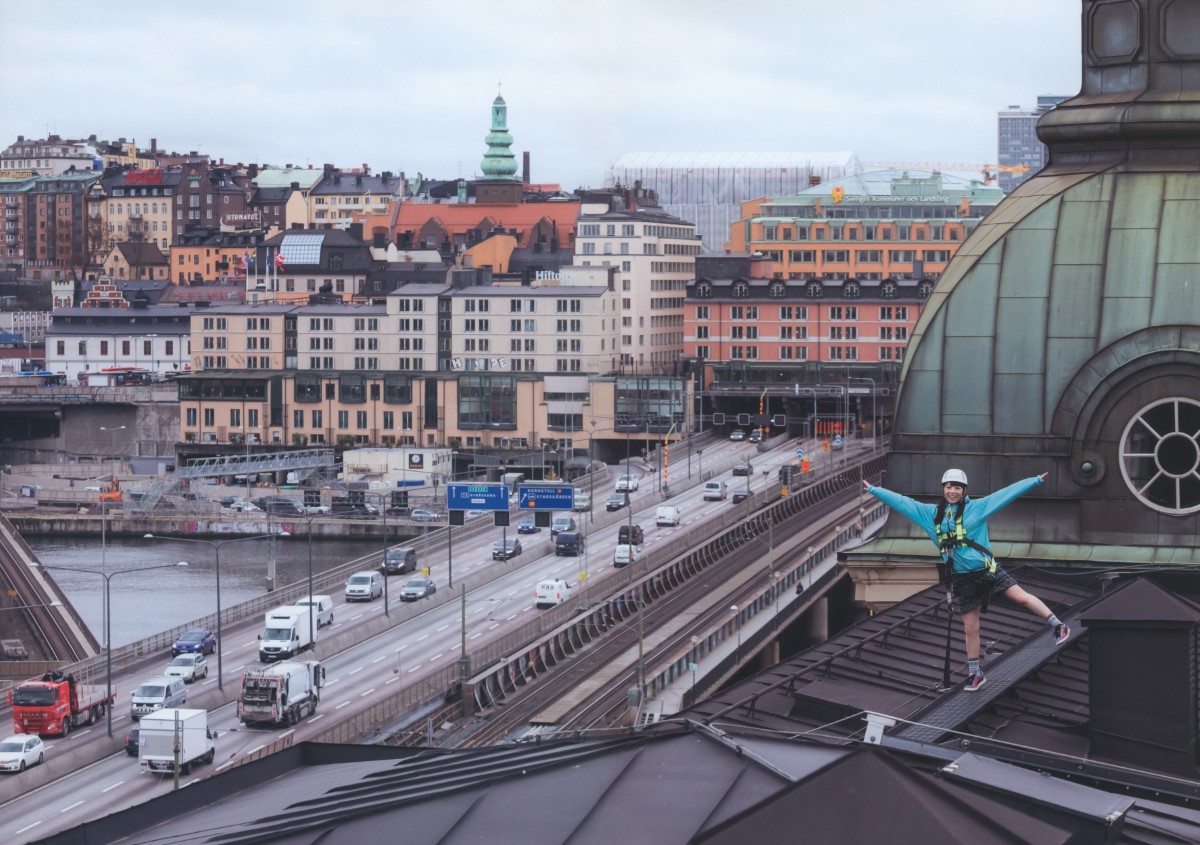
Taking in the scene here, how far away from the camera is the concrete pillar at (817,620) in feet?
255

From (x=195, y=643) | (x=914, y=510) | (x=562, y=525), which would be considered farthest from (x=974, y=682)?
(x=562, y=525)

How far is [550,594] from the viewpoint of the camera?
83.9 meters

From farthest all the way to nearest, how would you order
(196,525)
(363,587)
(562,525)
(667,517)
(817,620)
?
1. (196,525)
2. (562,525)
3. (667,517)
4. (363,587)
5. (817,620)

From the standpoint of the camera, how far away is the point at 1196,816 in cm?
1180

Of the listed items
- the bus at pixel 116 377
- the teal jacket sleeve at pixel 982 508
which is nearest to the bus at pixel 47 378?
the bus at pixel 116 377

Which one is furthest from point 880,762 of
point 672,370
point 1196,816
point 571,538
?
point 672,370

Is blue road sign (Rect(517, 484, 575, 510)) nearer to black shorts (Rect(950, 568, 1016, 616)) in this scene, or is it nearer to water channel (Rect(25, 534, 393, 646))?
water channel (Rect(25, 534, 393, 646))

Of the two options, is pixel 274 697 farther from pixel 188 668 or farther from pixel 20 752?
pixel 188 668

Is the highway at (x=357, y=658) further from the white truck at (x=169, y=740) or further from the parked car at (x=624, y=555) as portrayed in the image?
the parked car at (x=624, y=555)

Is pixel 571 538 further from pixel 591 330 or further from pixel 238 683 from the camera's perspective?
pixel 591 330

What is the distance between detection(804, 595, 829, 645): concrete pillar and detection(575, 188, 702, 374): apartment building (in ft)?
282

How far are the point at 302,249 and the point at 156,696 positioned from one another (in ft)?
439

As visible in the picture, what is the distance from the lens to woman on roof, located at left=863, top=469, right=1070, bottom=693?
49.3 ft

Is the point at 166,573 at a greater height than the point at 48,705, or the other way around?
the point at 48,705
